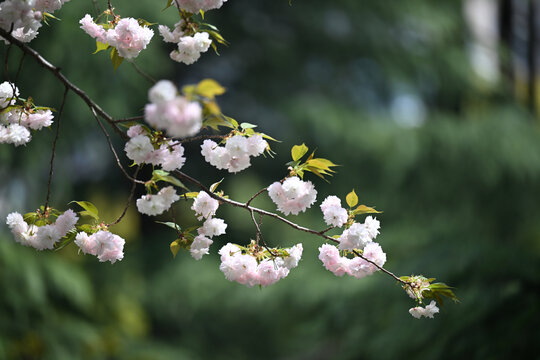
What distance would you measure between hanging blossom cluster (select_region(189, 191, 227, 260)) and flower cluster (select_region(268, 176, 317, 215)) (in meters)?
0.10

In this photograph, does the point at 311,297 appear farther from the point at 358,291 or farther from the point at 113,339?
the point at 113,339

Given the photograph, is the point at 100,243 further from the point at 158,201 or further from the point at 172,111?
the point at 172,111

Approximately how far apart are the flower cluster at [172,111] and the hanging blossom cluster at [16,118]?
0.36 meters

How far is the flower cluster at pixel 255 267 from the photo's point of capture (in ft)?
2.79

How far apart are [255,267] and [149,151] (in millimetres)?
238

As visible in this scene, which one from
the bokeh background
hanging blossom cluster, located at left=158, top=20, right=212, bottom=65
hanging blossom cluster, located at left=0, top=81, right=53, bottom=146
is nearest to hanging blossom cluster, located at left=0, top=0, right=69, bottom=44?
hanging blossom cluster, located at left=0, top=81, right=53, bottom=146

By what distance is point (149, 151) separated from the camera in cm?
78

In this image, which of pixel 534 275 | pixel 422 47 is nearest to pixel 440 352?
pixel 534 275

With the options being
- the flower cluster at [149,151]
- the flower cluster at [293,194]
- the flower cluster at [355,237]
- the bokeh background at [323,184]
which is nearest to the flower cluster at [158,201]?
the flower cluster at [149,151]

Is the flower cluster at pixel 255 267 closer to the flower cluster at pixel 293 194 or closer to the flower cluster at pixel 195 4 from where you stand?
the flower cluster at pixel 293 194

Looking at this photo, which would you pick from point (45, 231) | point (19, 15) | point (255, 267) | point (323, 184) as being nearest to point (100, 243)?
point (45, 231)

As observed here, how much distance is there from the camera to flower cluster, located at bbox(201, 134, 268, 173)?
2.64ft

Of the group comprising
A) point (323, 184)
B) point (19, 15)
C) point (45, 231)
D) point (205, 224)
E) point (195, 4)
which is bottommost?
point (45, 231)

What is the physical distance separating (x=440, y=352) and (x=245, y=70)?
270 centimetres
